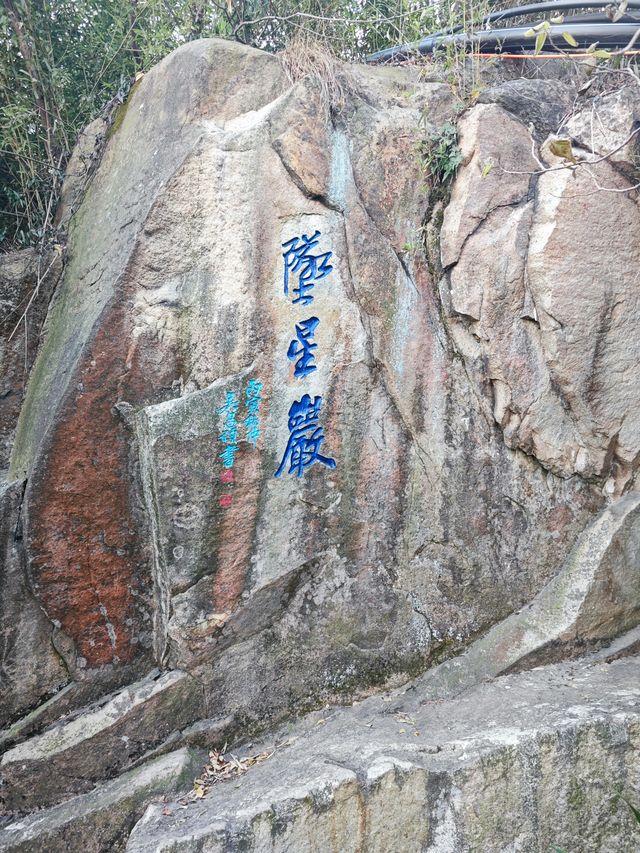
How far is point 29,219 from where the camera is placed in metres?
4.33

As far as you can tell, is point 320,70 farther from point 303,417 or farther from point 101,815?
point 101,815

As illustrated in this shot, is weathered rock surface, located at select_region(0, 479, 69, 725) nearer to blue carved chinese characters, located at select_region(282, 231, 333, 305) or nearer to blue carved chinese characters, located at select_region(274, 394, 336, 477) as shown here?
blue carved chinese characters, located at select_region(274, 394, 336, 477)

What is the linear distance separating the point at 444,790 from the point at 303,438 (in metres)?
1.66

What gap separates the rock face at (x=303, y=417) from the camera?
333 cm

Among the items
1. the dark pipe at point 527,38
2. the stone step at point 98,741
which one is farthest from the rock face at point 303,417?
the dark pipe at point 527,38

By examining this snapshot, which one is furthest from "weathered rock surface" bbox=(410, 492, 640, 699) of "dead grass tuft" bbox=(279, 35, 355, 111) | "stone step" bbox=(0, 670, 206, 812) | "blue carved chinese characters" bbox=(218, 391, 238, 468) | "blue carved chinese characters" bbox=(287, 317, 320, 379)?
"dead grass tuft" bbox=(279, 35, 355, 111)

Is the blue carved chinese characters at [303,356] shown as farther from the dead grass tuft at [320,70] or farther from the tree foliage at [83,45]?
the tree foliage at [83,45]

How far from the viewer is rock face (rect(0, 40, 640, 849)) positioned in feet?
10.9

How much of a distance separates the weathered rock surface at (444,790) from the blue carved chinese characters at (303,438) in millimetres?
1269

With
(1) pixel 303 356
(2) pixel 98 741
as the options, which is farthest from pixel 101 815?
(1) pixel 303 356

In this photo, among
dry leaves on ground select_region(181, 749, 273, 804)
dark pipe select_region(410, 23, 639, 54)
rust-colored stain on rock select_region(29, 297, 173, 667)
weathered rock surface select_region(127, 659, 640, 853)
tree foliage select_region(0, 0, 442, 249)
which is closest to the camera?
weathered rock surface select_region(127, 659, 640, 853)

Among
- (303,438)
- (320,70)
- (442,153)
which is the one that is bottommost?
(303,438)

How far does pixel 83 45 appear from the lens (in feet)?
15.5

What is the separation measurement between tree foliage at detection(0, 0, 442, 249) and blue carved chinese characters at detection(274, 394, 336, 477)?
6.07 feet
